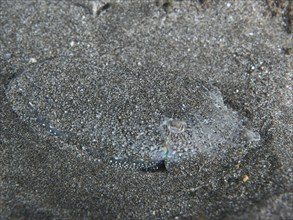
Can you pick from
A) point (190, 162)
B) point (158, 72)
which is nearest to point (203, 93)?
point (158, 72)

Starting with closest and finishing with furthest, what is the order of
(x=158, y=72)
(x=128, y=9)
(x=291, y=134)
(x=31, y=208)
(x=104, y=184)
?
(x=31, y=208), (x=104, y=184), (x=291, y=134), (x=158, y=72), (x=128, y=9)

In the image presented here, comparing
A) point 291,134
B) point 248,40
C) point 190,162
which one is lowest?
point 190,162

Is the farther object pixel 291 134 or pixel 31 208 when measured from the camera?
pixel 291 134

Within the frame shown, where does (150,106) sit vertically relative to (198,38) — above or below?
below

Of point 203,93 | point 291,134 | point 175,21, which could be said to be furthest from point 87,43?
point 291,134

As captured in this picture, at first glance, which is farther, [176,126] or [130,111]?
[130,111]

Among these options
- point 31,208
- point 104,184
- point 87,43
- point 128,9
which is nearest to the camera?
point 31,208

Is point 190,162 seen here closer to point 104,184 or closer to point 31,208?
point 104,184
